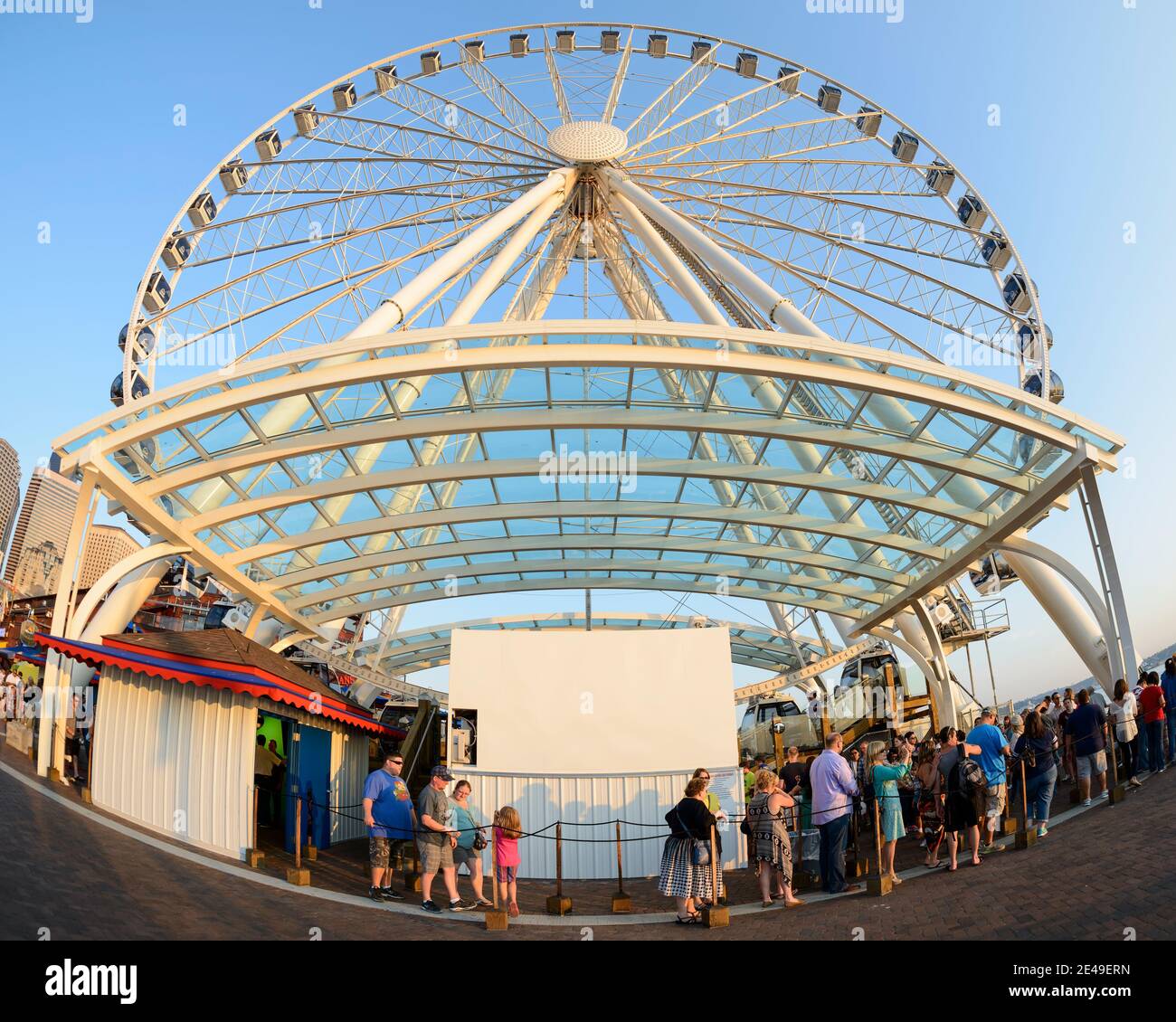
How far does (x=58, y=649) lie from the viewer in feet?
47.2

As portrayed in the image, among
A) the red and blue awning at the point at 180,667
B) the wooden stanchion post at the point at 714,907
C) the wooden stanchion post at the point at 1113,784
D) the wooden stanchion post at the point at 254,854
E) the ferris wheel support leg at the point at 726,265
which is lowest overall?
the wooden stanchion post at the point at 714,907

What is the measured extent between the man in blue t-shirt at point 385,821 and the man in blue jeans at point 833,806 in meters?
5.28

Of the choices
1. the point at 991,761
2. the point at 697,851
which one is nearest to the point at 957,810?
the point at 991,761

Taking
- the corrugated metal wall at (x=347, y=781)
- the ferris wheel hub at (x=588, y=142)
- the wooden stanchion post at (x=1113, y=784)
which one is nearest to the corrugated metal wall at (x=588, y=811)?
the corrugated metal wall at (x=347, y=781)

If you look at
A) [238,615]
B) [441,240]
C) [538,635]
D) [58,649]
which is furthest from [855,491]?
[238,615]

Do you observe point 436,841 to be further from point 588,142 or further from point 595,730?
point 588,142

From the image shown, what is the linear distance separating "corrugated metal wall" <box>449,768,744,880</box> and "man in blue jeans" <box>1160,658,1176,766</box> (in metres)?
6.90

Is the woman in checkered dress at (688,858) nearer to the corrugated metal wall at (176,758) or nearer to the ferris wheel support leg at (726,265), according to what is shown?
the corrugated metal wall at (176,758)

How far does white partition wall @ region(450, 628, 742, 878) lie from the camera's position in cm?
1659

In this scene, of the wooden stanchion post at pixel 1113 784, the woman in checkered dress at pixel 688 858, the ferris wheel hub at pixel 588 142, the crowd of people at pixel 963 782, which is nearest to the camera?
the woman in checkered dress at pixel 688 858

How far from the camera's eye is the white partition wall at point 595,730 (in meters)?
16.6

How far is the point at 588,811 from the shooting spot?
16.6m

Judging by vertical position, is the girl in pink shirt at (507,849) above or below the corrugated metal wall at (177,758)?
below
